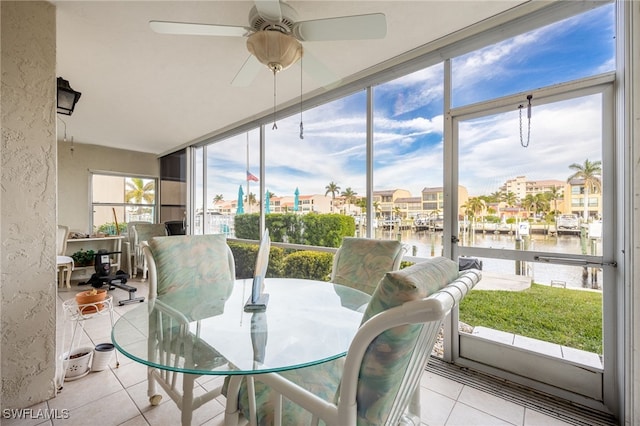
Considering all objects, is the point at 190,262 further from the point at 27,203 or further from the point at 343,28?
the point at 343,28

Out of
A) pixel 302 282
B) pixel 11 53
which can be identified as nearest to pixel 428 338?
pixel 302 282

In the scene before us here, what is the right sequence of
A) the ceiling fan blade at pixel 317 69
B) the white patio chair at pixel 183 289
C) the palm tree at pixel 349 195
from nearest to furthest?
the white patio chair at pixel 183 289 < the ceiling fan blade at pixel 317 69 < the palm tree at pixel 349 195

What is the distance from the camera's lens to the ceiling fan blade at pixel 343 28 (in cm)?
140

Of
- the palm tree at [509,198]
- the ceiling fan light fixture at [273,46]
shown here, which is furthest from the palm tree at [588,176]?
the ceiling fan light fixture at [273,46]

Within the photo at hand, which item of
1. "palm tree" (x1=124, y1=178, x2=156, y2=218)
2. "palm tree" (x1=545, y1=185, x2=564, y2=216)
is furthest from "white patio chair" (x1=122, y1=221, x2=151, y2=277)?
"palm tree" (x1=545, y1=185, x2=564, y2=216)

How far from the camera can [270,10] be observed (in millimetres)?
1472

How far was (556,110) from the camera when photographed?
5.99ft

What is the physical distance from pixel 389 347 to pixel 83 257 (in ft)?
19.8

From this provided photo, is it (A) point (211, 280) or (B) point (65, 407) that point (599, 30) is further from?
(B) point (65, 407)

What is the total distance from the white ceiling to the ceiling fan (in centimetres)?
34

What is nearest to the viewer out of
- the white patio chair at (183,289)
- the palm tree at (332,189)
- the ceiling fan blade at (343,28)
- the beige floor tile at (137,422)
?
the white patio chair at (183,289)

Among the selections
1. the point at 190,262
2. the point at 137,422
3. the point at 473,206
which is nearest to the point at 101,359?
the point at 137,422

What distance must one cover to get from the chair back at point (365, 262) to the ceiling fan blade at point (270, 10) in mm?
1516

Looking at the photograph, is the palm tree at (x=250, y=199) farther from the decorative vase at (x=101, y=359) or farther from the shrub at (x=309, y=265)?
the decorative vase at (x=101, y=359)
